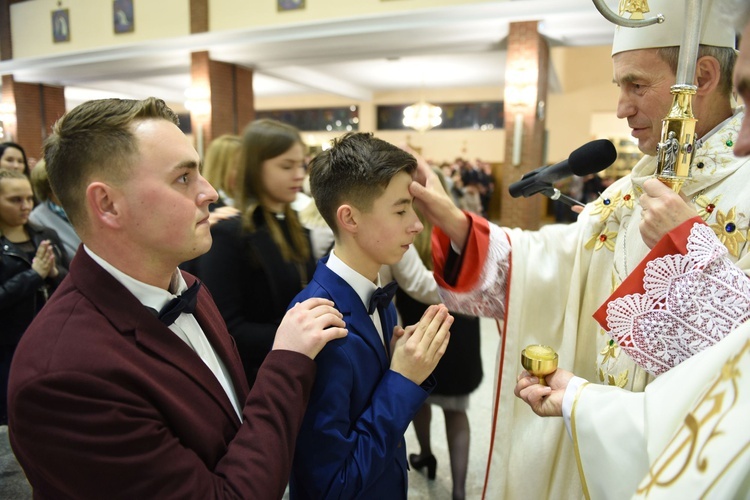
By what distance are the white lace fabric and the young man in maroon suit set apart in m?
0.63

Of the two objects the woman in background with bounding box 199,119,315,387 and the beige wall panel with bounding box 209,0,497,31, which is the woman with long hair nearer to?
the woman in background with bounding box 199,119,315,387

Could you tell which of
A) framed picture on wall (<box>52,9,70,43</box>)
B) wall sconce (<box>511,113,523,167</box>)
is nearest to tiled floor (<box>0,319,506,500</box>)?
wall sconce (<box>511,113,523,167</box>)

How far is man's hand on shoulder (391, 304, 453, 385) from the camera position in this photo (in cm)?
119

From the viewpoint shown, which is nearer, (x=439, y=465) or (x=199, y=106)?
(x=439, y=465)

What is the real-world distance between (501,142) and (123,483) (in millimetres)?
14943

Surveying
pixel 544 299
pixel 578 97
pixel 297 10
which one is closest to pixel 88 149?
pixel 544 299

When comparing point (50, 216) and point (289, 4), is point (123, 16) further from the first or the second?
point (50, 216)

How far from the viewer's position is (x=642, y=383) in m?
1.28

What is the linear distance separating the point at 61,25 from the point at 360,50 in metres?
6.18

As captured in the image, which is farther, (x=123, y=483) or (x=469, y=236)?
(x=469, y=236)

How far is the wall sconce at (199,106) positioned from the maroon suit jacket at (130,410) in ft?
29.2

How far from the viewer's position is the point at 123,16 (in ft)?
30.4

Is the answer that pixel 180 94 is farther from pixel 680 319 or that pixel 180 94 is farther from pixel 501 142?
pixel 680 319

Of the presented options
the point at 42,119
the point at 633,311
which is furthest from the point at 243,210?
the point at 42,119
